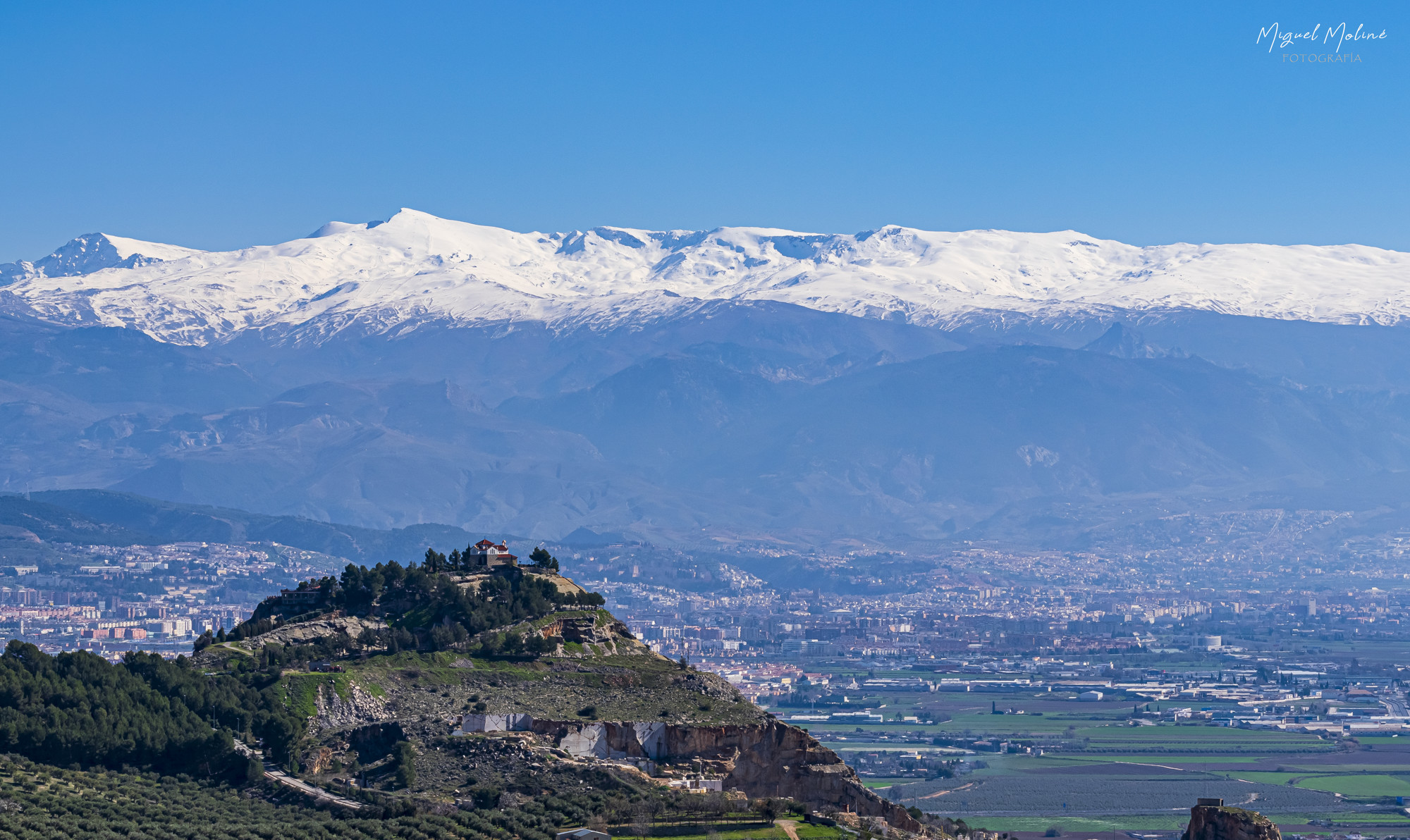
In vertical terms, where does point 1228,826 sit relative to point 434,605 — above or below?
below

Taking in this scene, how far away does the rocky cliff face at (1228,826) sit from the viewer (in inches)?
3093

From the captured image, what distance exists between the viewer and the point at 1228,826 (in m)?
79.2

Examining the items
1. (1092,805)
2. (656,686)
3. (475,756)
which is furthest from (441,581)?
(1092,805)

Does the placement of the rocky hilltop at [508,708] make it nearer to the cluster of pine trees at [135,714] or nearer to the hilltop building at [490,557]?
the cluster of pine trees at [135,714]

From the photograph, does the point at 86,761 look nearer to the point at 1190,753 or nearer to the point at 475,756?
the point at 475,756

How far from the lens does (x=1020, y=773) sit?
567ft

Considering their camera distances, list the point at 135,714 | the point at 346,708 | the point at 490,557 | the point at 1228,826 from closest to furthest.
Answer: the point at 1228,826 → the point at 135,714 → the point at 346,708 → the point at 490,557

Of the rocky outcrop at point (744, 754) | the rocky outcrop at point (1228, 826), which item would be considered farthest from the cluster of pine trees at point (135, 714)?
the rocky outcrop at point (1228, 826)

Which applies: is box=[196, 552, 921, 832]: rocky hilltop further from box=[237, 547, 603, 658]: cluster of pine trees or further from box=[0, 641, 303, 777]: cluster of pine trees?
box=[0, 641, 303, 777]: cluster of pine trees

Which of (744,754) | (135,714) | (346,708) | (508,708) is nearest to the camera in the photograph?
(135,714)

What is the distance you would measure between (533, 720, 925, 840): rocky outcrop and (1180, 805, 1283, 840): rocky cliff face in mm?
9492

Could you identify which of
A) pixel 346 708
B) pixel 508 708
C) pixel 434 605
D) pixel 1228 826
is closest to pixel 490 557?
pixel 434 605

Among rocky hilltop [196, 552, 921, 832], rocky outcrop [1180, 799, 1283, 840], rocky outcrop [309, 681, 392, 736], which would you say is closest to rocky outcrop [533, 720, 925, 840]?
rocky hilltop [196, 552, 921, 832]

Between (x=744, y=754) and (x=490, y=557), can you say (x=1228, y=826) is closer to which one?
(x=744, y=754)
